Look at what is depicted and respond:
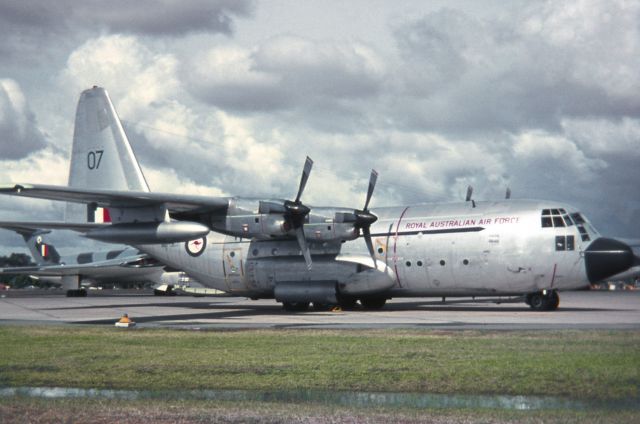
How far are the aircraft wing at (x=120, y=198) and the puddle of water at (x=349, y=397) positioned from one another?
15.1 metres

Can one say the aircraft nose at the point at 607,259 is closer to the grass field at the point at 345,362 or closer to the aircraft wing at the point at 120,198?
the grass field at the point at 345,362

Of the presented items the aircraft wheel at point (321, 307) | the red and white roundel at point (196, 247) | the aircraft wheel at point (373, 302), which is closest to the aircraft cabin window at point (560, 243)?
the aircraft wheel at point (373, 302)

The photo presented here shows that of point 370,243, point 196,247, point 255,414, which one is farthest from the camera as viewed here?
point 196,247

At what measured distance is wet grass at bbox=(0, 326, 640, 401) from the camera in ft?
39.1

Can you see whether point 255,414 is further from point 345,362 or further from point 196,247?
point 196,247

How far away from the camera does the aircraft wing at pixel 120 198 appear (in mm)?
25673

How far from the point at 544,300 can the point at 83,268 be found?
46.8 m

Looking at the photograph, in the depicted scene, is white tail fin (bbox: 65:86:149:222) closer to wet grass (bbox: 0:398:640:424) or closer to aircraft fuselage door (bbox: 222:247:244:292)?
aircraft fuselage door (bbox: 222:247:244:292)

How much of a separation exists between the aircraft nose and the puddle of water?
1963 cm

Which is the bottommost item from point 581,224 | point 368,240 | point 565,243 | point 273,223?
point 565,243

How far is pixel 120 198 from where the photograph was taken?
1112 inches

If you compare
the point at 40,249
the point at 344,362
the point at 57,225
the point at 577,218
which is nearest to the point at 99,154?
the point at 57,225

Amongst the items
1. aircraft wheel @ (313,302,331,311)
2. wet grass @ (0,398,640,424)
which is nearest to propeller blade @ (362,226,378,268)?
aircraft wheel @ (313,302,331,311)

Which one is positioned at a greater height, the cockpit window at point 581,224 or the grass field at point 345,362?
the cockpit window at point 581,224
